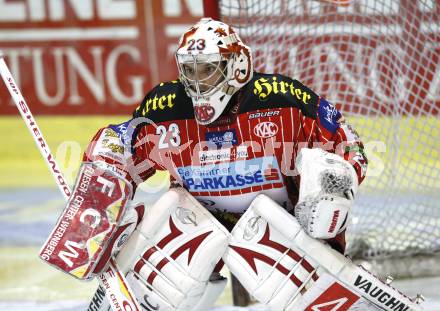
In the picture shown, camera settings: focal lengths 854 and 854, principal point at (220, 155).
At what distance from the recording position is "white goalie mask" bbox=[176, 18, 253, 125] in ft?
7.66

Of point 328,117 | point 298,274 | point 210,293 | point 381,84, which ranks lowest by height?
point 210,293

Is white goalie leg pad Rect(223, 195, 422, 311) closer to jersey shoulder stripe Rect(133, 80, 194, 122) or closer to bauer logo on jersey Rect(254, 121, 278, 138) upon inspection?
bauer logo on jersey Rect(254, 121, 278, 138)

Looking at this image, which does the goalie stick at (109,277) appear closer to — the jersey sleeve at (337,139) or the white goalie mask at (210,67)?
the white goalie mask at (210,67)

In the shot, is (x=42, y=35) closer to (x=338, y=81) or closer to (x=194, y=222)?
(x=338, y=81)

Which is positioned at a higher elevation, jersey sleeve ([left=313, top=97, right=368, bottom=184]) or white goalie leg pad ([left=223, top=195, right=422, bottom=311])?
jersey sleeve ([left=313, top=97, right=368, bottom=184])

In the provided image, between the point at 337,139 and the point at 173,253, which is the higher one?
the point at 337,139

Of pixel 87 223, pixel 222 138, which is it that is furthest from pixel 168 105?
pixel 87 223

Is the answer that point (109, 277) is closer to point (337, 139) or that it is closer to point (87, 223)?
point (87, 223)

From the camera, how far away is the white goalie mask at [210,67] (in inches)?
92.0

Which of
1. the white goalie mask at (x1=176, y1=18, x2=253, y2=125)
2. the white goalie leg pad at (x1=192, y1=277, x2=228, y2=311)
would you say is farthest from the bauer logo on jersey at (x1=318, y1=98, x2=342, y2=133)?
the white goalie leg pad at (x1=192, y1=277, x2=228, y2=311)

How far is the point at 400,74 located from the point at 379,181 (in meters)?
0.46

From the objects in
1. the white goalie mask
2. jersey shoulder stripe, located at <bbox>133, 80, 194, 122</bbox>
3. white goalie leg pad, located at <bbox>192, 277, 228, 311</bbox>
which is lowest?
white goalie leg pad, located at <bbox>192, 277, 228, 311</bbox>

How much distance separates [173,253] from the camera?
96.8 inches

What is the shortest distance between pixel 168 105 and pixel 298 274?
0.62 m
